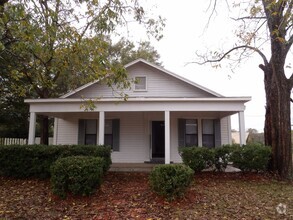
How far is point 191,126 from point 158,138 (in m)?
1.83

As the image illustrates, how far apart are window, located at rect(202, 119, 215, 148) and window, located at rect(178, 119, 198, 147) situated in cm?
39

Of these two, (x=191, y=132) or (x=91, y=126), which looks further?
(x=91, y=126)

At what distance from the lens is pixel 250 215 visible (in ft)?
19.7

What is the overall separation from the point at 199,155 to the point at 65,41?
6034 millimetres

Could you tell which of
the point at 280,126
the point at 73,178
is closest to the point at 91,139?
the point at 73,178

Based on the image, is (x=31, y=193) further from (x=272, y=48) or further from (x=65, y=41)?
(x=272, y=48)

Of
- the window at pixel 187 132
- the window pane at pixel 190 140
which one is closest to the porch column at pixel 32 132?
the window at pixel 187 132

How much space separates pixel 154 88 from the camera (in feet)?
45.2

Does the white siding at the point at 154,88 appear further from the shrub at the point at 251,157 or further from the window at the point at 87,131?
the shrub at the point at 251,157

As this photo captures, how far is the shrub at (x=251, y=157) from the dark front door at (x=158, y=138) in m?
4.80

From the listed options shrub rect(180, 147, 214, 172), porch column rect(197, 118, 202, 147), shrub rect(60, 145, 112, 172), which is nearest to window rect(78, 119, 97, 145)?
shrub rect(60, 145, 112, 172)

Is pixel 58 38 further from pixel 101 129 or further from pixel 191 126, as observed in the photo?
pixel 191 126

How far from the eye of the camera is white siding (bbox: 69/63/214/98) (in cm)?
1362

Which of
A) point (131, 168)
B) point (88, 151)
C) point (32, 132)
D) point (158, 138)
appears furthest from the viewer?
point (158, 138)
